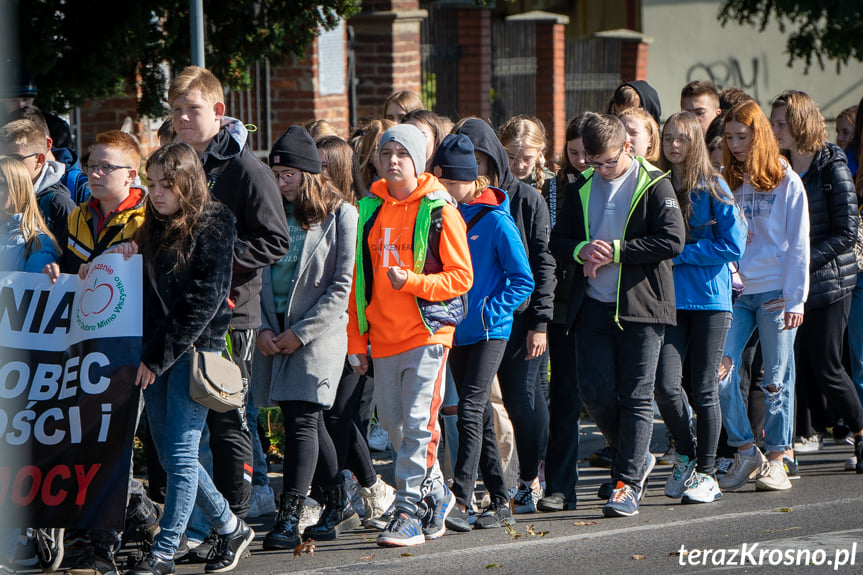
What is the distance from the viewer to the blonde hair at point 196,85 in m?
5.91

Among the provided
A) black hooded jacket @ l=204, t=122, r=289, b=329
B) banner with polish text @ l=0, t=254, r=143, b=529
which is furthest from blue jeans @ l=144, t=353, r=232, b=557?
black hooded jacket @ l=204, t=122, r=289, b=329

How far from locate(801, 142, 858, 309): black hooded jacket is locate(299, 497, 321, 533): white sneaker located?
3153mm

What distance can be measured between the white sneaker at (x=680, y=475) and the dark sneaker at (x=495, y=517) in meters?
1.01

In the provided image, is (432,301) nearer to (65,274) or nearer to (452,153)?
(452,153)

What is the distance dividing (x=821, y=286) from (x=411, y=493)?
3.03m

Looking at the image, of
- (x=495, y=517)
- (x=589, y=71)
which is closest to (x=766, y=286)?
(x=495, y=517)

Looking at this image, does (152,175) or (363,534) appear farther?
(363,534)

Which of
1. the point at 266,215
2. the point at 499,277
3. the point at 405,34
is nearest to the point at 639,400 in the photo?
the point at 499,277

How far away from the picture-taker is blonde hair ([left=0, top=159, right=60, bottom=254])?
5.68 metres

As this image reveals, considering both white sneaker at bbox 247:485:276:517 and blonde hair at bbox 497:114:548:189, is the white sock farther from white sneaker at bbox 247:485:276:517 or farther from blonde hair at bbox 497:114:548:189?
blonde hair at bbox 497:114:548:189

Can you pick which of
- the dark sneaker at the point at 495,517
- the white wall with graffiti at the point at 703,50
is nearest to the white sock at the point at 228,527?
the dark sneaker at the point at 495,517

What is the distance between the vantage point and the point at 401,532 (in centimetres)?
580

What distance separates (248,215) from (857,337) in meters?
4.09

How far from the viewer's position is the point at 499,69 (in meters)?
18.2
